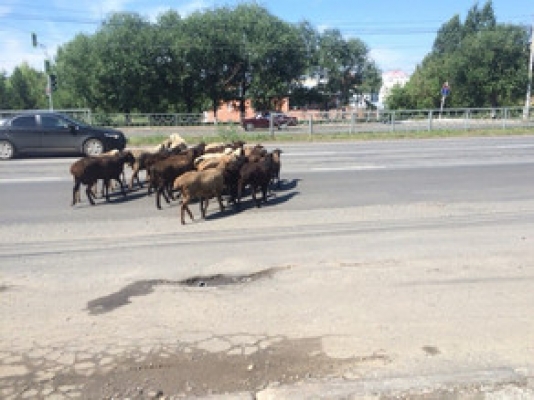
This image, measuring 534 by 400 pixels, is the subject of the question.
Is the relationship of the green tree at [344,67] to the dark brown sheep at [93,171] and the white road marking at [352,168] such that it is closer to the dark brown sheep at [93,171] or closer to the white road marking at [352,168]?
the white road marking at [352,168]

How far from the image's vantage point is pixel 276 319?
4.57m

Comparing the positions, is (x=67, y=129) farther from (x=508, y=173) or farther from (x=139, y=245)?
(x=508, y=173)

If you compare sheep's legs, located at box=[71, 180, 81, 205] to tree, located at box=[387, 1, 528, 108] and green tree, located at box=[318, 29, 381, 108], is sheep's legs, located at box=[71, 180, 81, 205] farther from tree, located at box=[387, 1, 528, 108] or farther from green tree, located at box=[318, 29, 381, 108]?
tree, located at box=[387, 1, 528, 108]

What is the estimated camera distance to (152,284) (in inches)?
216

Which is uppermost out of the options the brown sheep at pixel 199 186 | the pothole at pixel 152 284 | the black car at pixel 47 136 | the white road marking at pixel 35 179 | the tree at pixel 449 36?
the tree at pixel 449 36

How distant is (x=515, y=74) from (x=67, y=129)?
50.9 metres

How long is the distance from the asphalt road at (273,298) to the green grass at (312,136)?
51.5 ft

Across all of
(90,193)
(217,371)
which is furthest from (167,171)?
(217,371)

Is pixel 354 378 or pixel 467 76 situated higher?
pixel 467 76

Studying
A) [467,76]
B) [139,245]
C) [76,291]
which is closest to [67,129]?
[139,245]

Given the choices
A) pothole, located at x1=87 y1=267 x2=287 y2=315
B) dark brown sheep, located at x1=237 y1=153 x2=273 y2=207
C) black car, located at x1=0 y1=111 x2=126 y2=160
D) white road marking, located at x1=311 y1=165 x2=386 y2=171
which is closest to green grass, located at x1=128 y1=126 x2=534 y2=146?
black car, located at x1=0 y1=111 x2=126 y2=160

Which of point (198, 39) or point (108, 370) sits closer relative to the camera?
point (108, 370)

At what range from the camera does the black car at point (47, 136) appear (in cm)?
1784

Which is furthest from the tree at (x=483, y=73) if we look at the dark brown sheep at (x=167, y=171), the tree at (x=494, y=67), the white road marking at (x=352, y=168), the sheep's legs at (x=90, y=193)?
the sheep's legs at (x=90, y=193)
